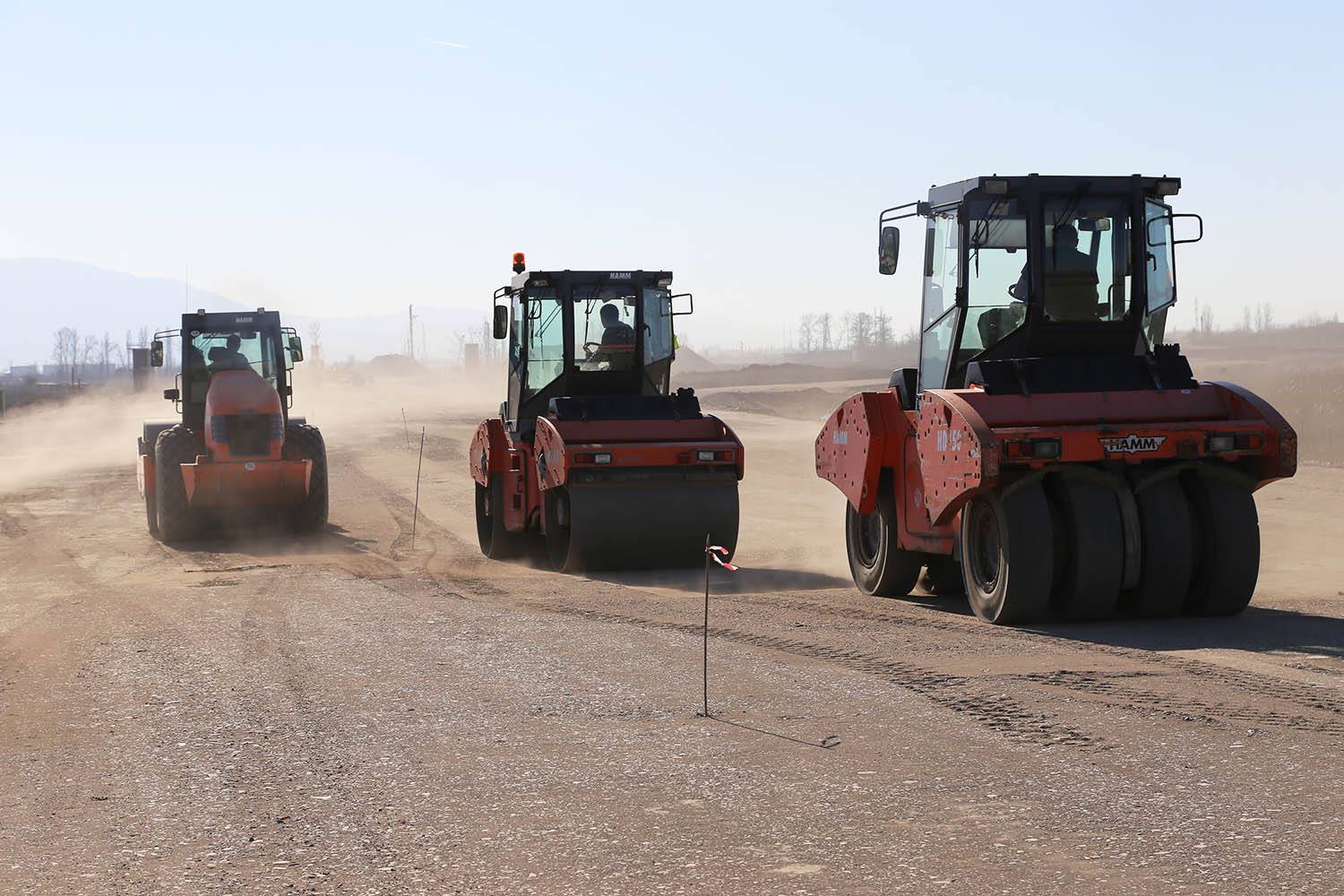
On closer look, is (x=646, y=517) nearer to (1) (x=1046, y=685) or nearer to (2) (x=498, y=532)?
(2) (x=498, y=532)

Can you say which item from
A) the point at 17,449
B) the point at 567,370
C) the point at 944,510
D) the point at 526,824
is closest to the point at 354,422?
the point at 17,449

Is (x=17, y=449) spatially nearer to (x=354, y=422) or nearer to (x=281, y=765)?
(x=354, y=422)

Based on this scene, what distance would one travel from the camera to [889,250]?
12.2m

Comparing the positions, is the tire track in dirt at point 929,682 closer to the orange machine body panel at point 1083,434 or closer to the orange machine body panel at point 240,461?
the orange machine body panel at point 1083,434

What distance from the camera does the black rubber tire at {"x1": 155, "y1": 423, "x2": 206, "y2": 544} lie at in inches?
766

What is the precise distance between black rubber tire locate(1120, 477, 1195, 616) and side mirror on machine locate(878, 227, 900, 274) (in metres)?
2.63

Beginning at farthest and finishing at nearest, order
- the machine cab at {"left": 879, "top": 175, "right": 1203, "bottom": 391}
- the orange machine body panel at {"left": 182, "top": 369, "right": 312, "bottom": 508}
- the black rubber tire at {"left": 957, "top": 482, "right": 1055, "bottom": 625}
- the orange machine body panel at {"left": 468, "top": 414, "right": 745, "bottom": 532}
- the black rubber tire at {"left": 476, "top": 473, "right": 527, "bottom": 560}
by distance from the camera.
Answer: the orange machine body panel at {"left": 182, "top": 369, "right": 312, "bottom": 508} → the black rubber tire at {"left": 476, "top": 473, "right": 527, "bottom": 560} → the orange machine body panel at {"left": 468, "top": 414, "right": 745, "bottom": 532} → the machine cab at {"left": 879, "top": 175, "right": 1203, "bottom": 391} → the black rubber tire at {"left": 957, "top": 482, "right": 1055, "bottom": 625}

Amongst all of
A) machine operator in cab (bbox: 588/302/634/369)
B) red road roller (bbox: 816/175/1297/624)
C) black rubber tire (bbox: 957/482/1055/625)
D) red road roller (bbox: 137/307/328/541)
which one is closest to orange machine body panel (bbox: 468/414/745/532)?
machine operator in cab (bbox: 588/302/634/369)

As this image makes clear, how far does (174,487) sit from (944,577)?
1061cm

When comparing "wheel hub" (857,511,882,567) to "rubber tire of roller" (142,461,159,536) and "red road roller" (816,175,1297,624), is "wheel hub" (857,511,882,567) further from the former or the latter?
"rubber tire of roller" (142,461,159,536)

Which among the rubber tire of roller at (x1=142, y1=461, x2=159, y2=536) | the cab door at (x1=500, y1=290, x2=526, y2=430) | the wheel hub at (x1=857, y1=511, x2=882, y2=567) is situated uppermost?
the cab door at (x1=500, y1=290, x2=526, y2=430)

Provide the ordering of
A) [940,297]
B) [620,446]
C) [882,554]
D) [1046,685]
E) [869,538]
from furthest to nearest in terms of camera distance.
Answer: [620,446]
[869,538]
[882,554]
[940,297]
[1046,685]

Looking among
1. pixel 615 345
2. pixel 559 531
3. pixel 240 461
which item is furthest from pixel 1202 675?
pixel 240 461

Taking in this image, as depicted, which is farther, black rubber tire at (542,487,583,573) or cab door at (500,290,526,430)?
cab door at (500,290,526,430)
